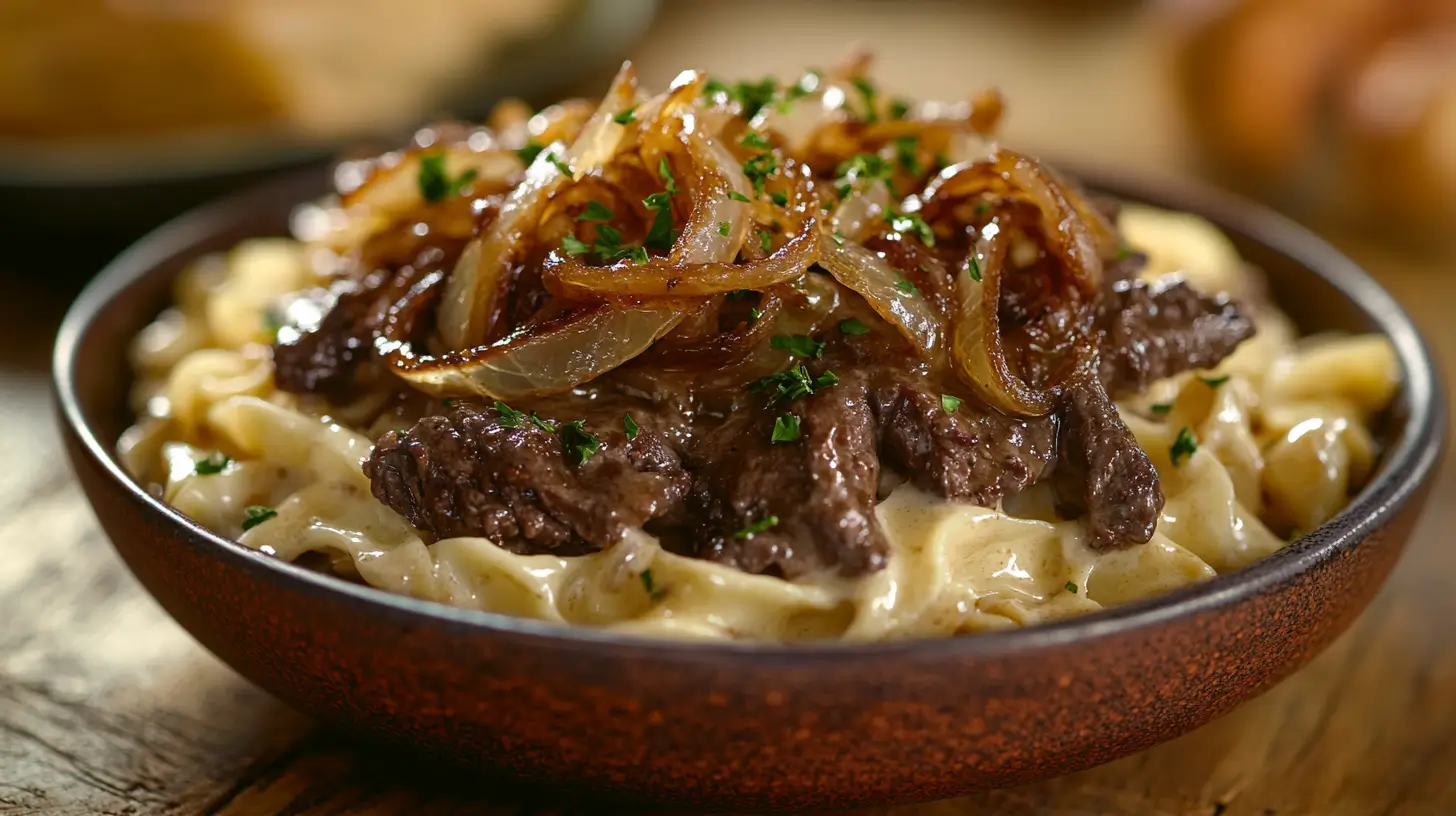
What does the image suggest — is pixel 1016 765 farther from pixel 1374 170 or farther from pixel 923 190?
pixel 1374 170

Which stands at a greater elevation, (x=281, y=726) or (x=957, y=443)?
(x=957, y=443)

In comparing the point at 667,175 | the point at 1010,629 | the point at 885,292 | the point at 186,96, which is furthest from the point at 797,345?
the point at 186,96

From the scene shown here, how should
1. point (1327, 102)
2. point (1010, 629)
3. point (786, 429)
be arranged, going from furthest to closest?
point (1327, 102)
point (786, 429)
point (1010, 629)

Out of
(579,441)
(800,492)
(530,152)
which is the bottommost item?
(800,492)

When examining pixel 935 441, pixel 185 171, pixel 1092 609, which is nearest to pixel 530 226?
pixel 935 441

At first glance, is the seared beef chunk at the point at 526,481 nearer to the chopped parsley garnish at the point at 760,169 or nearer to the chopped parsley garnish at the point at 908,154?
the chopped parsley garnish at the point at 760,169

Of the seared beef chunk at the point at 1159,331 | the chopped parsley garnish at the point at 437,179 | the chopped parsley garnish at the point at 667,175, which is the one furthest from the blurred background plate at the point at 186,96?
the seared beef chunk at the point at 1159,331

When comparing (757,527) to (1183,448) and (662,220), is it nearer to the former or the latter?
(662,220)

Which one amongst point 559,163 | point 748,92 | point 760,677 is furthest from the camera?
point 748,92

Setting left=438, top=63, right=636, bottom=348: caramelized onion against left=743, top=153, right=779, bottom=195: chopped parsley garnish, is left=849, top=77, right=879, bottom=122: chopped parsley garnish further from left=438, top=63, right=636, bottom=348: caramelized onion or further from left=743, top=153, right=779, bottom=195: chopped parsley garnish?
left=438, top=63, right=636, bottom=348: caramelized onion

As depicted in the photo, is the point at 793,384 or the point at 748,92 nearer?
the point at 793,384
